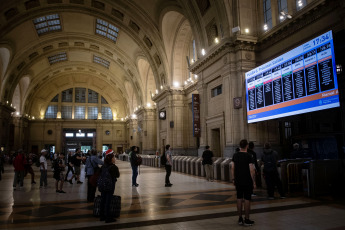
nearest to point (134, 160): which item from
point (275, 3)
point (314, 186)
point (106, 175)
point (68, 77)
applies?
point (106, 175)

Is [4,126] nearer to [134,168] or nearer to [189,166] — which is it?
[189,166]

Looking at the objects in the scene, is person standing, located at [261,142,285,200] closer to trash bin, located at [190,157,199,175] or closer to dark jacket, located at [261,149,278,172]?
dark jacket, located at [261,149,278,172]

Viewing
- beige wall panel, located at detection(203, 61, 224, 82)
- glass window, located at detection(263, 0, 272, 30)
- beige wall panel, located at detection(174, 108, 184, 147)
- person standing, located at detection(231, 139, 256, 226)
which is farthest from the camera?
beige wall panel, located at detection(174, 108, 184, 147)

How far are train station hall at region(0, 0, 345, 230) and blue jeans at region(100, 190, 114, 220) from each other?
0.21 meters

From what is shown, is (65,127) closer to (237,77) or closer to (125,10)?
(125,10)

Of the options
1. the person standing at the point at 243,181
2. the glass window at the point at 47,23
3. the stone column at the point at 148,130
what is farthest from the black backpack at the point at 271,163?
the glass window at the point at 47,23

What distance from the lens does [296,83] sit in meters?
11.0

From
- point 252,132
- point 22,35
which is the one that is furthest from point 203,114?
point 22,35

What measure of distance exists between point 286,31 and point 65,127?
44404 millimetres

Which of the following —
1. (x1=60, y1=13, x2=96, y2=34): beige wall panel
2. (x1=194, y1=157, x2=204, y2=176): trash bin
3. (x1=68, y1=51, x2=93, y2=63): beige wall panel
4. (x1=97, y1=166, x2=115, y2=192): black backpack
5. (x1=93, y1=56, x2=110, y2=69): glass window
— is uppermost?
(x1=60, y1=13, x2=96, y2=34): beige wall panel

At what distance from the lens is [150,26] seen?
2509 cm

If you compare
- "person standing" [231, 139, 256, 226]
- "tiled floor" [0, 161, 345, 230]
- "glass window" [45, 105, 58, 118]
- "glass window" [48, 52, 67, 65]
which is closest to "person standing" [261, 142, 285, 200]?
"tiled floor" [0, 161, 345, 230]

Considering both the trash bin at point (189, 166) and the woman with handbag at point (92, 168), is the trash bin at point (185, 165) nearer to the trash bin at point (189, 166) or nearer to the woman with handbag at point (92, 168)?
the trash bin at point (189, 166)

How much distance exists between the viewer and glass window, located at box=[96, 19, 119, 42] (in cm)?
3083
